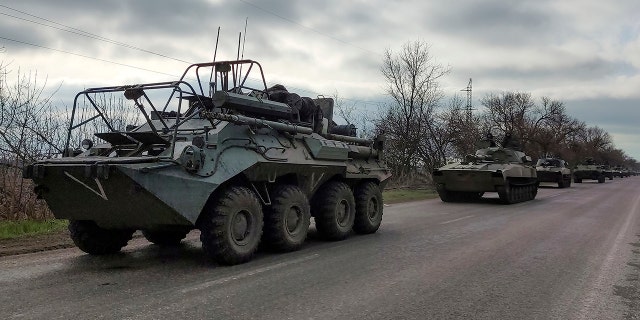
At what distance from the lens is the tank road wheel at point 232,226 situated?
6449mm

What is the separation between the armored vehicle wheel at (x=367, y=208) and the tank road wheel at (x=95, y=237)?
12.9ft

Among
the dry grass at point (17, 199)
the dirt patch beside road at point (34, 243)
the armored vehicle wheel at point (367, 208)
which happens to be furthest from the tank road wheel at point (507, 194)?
the dirt patch beside road at point (34, 243)

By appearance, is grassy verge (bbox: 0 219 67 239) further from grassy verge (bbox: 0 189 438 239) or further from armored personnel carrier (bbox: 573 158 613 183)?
armored personnel carrier (bbox: 573 158 613 183)

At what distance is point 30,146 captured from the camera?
1196cm

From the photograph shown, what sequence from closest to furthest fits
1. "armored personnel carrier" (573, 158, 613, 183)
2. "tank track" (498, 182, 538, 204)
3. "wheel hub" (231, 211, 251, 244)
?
"wheel hub" (231, 211, 251, 244), "tank track" (498, 182, 538, 204), "armored personnel carrier" (573, 158, 613, 183)

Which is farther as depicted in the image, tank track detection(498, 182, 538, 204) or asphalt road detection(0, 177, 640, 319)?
tank track detection(498, 182, 538, 204)

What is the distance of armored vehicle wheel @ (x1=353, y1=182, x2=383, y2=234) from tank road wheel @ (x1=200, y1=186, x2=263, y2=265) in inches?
121

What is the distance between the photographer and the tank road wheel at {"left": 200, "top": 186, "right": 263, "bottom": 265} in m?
6.45

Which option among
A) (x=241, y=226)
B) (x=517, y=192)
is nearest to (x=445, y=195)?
(x=517, y=192)

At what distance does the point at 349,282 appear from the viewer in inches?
234

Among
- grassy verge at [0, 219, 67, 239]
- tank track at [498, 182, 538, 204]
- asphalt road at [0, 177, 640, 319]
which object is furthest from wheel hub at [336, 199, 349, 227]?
tank track at [498, 182, 538, 204]

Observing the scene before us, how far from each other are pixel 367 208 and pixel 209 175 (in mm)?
4125

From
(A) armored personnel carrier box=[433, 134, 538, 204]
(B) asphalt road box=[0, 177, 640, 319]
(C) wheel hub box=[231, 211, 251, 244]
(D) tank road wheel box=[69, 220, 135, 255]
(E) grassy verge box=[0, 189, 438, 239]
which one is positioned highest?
(A) armored personnel carrier box=[433, 134, 538, 204]

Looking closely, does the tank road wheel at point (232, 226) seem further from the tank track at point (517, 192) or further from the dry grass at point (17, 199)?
the tank track at point (517, 192)
